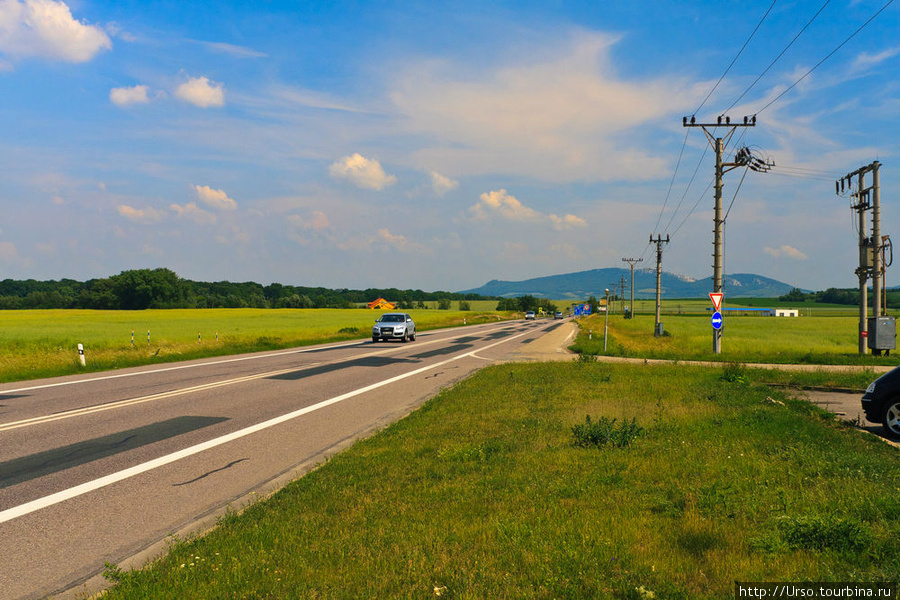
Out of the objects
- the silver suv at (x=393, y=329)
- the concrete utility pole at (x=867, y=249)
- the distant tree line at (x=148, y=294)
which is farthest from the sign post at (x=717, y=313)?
the distant tree line at (x=148, y=294)

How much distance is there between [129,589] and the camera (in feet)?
12.5

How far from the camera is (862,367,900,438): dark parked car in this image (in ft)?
30.7

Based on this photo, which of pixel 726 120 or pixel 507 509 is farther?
pixel 726 120

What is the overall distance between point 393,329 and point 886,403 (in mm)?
28830

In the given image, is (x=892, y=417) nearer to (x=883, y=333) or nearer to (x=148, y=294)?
(x=883, y=333)

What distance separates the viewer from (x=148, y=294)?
10688cm

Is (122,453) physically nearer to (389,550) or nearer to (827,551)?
(389,550)

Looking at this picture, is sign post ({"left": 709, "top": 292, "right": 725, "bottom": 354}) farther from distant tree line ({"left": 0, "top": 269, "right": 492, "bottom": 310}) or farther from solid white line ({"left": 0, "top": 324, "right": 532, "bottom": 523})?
distant tree line ({"left": 0, "top": 269, "right": 492, "bottom": 310})

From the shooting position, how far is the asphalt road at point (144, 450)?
482 cm

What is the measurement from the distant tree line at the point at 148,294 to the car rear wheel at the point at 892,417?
4674 inches

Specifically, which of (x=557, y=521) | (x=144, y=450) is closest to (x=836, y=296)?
(x=557, y=521)

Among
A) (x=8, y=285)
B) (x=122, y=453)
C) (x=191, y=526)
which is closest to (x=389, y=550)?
(x=191, y=526)

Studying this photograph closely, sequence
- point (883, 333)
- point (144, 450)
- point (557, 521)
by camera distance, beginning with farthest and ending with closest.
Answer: point (883, 333) → point (144, 450) → point (557, 521)

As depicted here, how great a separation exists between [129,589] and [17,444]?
6203mm
